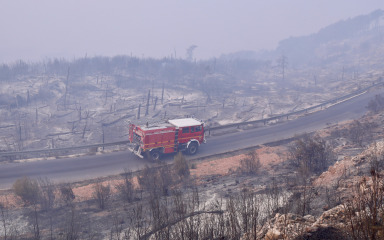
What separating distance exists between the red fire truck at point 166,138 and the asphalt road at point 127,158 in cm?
92

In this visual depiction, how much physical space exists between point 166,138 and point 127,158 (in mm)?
4048

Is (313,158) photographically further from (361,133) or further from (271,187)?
(361,133)

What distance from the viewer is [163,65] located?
277ft

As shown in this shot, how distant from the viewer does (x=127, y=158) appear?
27062 mm

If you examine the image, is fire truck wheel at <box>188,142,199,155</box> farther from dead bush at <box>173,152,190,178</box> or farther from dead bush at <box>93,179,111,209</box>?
dead bush at <box>93,179,111,209</box>

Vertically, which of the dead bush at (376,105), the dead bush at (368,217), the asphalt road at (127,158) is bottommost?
the asphalt road at (127,158)

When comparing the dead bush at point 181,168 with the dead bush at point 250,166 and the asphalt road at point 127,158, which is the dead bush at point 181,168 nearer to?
the asphalt road at point 127,158

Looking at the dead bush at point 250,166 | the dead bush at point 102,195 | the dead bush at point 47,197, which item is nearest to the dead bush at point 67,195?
the dead bush at point 47,197

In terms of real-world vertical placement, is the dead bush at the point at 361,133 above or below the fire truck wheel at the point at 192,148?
above

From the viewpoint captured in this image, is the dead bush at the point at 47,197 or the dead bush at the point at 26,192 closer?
the dead bush at the point at 47,197

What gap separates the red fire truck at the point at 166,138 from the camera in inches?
1016

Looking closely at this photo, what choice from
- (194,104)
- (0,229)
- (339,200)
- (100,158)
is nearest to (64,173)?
(100,158)

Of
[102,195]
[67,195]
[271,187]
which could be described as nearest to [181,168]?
[102,195]

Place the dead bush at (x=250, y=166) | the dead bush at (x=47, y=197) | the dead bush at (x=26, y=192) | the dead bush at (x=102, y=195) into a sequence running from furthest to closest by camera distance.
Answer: the dead bush at (x=250, y=166) < the dead bush at (x=26, y=192) < the dead bush at (x=47, y=197) < the dead bush at (x=102, y=195)
